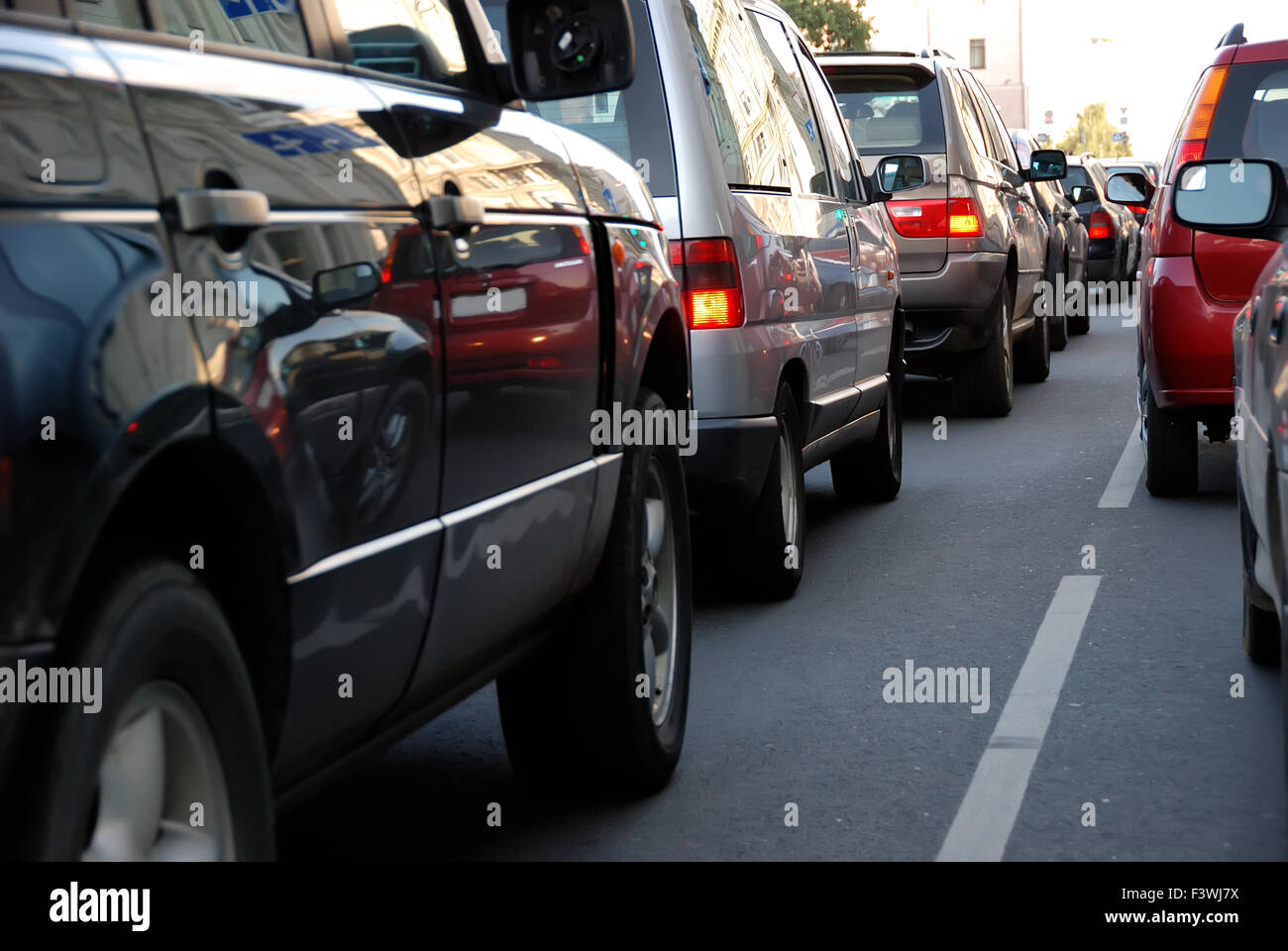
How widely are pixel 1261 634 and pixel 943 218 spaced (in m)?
6.48

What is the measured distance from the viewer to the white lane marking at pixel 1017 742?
4.27 metres

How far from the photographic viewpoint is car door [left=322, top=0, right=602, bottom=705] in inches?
131

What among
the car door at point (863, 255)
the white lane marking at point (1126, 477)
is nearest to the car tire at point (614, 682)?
the car door at point (863, 255)

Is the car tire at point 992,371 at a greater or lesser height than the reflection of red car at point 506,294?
lesser

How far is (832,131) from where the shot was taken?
840 centimetres

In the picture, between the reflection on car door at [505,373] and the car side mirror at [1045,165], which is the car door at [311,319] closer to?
the reflection on car door at [505,373]

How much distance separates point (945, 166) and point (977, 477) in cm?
259

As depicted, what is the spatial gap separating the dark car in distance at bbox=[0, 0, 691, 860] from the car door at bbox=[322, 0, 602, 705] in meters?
0.01

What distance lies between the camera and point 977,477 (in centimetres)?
1014

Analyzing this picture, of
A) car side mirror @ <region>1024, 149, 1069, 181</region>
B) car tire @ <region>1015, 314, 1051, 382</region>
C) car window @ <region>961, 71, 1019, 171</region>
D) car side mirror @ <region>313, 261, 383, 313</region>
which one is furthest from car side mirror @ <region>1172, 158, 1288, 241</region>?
car tire @ <region>1015, 314, 1051, 382</region>

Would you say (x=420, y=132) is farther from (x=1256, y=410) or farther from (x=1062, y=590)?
(x=1062, y=590)

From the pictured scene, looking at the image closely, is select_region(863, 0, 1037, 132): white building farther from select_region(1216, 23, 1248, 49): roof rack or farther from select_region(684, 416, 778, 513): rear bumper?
select_region(684, 416, 778, 513): rear bumper

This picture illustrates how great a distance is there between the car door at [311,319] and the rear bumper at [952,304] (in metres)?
8.95

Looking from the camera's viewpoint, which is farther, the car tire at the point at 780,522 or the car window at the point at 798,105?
the car window at the point at 798,105
